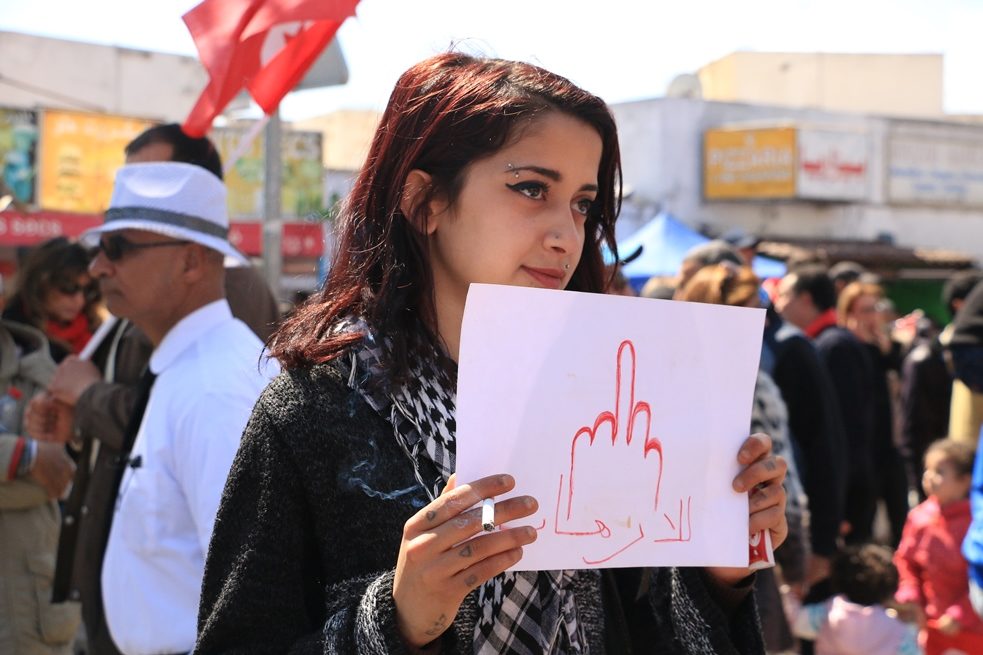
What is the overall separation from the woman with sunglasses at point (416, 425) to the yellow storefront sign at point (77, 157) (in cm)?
1437

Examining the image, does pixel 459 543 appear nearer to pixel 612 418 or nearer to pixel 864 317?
pixel 612 418

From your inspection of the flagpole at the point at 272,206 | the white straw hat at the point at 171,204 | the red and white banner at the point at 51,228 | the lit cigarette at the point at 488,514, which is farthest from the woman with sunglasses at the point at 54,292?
the red and white banner at the point at 51,228

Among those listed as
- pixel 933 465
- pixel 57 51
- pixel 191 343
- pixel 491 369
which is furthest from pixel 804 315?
pixel 57 51

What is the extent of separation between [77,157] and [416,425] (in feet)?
50.3

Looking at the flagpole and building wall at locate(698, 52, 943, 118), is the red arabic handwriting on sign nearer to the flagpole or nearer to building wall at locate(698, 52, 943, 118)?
the flagpole

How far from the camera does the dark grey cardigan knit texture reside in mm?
1539

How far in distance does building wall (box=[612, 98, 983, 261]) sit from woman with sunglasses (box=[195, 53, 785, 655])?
1848cm

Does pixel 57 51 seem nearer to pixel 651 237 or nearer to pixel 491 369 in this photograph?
pixel 651 237

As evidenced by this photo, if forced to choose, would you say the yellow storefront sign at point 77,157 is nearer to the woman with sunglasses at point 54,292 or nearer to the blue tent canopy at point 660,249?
the blue tent canopy at point 660,249

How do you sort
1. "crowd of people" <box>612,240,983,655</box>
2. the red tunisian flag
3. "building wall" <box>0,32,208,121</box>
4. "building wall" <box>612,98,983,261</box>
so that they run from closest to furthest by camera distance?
the red tunisian flag, "crowd of people" <box>612,240,983,655</box>, "building wall" <box>0,32,208,121</box>, "building wall" <box>612,98,983,261</box>

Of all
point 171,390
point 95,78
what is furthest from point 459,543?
point 95,78

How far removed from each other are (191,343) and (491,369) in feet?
5.32

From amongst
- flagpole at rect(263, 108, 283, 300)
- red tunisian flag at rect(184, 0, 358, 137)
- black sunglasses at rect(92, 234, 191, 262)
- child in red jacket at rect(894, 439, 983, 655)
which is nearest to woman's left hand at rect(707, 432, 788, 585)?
black sunglasses at rect(92, 234, 191, 262)

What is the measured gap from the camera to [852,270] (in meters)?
9.66
